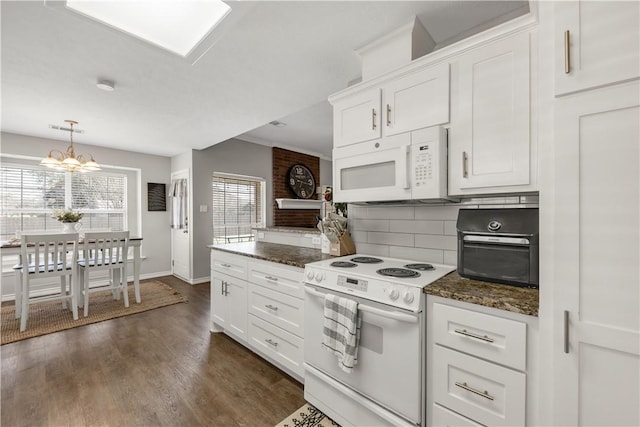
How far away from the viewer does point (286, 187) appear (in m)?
5.85

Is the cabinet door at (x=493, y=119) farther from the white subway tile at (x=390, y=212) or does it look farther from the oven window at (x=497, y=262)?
the white subway tile at (x=390, y=212)

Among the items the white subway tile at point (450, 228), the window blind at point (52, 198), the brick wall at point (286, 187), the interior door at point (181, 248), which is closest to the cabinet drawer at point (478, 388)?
the white subway tile at point (450, 228)

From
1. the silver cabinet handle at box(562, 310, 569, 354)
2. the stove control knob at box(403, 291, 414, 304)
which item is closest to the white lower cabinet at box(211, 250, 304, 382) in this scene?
the stove control knob at box(403, 291, 414, 304)

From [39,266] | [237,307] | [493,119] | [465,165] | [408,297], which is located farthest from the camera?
[39,266]

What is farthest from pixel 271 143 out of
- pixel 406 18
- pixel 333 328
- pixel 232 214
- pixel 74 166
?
pixel 333 328

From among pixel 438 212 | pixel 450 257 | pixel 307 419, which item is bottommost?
pixel 307 419

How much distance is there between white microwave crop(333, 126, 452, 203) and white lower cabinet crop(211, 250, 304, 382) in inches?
28.5

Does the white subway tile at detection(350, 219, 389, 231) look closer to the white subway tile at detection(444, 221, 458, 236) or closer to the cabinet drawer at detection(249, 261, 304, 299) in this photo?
the white subway tile at detection(444, 221, 458, 236)

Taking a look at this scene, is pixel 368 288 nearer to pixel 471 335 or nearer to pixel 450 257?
pixel 471 335

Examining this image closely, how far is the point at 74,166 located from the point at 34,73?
5.34ft

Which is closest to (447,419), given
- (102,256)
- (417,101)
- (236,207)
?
(417,101)

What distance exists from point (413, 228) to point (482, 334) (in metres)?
0.94

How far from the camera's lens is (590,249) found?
2.82ft

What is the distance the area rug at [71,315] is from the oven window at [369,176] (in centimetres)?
312
